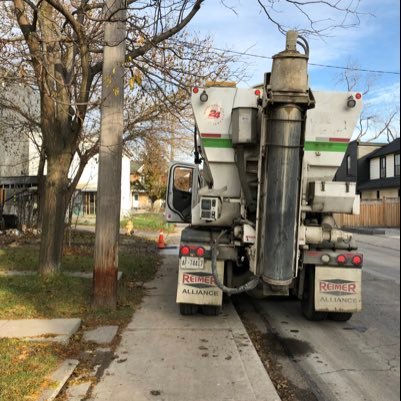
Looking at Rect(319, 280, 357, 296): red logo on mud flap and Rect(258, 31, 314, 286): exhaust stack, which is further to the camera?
Rect(319, 280, 357, 296): red logo on mud flap

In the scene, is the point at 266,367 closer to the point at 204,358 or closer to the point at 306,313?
the point at 204,358

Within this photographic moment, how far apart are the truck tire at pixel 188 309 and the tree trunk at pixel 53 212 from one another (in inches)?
123

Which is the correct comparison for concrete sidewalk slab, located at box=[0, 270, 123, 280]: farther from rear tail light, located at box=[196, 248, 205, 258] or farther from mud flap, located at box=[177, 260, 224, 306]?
rear tail light, located at box=[196, 248, 205, 258]

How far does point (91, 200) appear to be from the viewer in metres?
42.7

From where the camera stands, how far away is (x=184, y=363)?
539cm

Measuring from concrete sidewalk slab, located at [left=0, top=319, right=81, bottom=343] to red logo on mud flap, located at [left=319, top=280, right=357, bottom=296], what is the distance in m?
3.40

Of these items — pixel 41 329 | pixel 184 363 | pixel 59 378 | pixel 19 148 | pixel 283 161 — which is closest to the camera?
pixel 59 378

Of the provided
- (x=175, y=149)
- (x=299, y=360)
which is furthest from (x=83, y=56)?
(x=175, y=149)

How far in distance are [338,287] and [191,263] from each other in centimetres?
209

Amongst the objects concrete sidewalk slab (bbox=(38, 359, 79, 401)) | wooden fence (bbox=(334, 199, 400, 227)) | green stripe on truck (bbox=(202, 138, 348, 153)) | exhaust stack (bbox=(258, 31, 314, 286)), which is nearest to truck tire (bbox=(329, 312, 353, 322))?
green stripe on truck (bbox=(202, 138, 348, 153))

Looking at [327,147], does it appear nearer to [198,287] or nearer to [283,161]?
[283,161]

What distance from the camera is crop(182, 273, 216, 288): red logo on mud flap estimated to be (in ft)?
23.2

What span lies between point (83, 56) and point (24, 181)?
14883 millimetres

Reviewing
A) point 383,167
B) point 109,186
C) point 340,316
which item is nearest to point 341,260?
point 340,316
